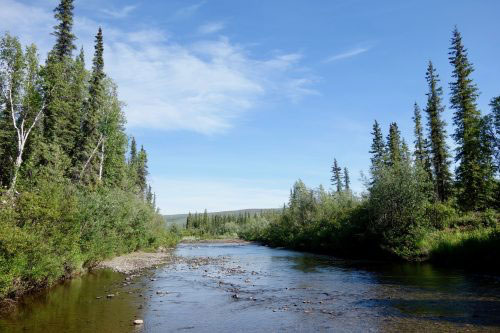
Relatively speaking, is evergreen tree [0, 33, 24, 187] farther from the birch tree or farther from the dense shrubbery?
the dense shrubbery

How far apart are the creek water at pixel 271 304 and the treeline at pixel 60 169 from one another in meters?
2.30

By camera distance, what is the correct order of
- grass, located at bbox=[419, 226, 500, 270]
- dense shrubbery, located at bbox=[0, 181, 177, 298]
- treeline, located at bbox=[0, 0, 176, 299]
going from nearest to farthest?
dense shrubbery, located at bbox=[0, 181, 177, 298] → treeline, located at bbox=[0, 0, 176, 299] → grass, located at bbox=[419, 226, 500, 270]

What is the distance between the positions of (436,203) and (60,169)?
1626 inches

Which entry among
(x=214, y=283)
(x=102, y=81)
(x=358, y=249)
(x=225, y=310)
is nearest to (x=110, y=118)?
(x=102, y=81)

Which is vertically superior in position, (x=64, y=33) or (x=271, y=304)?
(x=64, y=33)

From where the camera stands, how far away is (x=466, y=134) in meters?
45.2

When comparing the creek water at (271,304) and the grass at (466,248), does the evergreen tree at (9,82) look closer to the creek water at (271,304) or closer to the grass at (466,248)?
the creek water at (271,304)

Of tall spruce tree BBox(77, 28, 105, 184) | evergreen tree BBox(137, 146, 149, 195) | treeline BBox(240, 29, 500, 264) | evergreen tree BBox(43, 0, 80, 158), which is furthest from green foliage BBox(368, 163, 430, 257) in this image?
evergreen tree BBox(137, 146, 149, 195)

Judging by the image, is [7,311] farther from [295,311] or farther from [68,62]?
[68,62]

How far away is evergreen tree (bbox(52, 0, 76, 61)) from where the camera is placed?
145ft

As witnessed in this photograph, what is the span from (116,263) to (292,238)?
40.7 metres

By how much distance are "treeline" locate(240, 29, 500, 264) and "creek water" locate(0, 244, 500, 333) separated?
23.1 feet

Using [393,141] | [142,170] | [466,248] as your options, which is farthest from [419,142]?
[142,170]

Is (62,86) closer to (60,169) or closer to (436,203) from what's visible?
(60,169)
